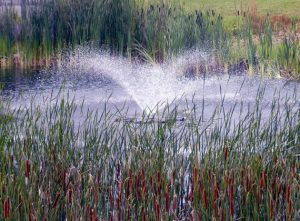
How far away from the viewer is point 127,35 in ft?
40.9

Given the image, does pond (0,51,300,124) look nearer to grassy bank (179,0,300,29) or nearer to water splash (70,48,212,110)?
water splash (70,48,212,110)

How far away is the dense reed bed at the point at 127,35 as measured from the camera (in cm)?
1152

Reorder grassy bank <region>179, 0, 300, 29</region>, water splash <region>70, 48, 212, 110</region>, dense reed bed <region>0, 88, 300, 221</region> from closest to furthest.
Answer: dense reed bed <region>0, 88, 300, 221</region>
water splash <region>70, 48, 212, 110</region>
grassy bank <region>179, 0, 300, 29</region>

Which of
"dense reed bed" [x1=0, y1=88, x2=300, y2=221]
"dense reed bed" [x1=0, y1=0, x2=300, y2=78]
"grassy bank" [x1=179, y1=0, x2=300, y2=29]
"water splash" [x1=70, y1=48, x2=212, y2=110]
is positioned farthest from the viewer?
"grassy bank" [x1=179, y1=0, x2=300, y2=29]

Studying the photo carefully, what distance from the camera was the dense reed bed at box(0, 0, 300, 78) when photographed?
1152cm

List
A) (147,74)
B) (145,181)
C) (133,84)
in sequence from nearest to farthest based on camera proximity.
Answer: (145,181) → (133,84) → (147,74)

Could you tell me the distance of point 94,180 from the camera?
4.73 metres

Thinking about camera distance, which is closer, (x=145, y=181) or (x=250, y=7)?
(x=145, y=181)

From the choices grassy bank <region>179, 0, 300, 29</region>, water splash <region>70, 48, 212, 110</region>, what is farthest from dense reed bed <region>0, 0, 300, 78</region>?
grassy bank <region>179, 0, 300, 29</region>

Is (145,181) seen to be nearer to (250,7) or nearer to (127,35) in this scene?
(127,35)

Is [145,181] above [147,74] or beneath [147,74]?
above

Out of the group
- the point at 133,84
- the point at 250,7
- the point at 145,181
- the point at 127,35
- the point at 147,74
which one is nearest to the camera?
the point at 145,181

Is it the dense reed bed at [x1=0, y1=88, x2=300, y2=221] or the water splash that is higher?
the dense reed bed at [x1=0, y1=88, x2=300, y2=221]

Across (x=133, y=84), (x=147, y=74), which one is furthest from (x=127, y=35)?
(x=133, y=84)
